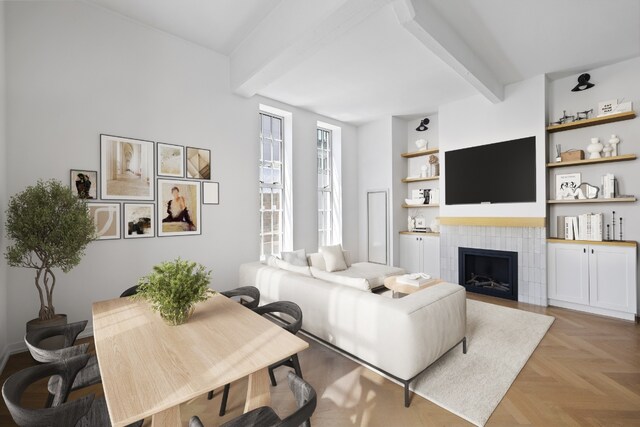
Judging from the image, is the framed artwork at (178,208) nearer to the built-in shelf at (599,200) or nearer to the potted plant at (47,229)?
the potted plant at (47,229)

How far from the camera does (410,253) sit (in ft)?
19.2

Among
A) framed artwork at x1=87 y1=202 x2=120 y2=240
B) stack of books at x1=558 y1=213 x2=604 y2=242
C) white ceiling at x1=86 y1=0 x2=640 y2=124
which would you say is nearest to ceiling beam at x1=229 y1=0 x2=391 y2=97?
white ceiling at x1=86 y1=0 x2=640 y2=124

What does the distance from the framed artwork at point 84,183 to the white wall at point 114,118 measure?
72mm

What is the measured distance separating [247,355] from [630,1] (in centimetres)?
447

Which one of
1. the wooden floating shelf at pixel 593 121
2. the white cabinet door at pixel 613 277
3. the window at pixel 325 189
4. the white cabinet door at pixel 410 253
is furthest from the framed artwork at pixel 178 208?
the white cabinet door at pixel 613 277

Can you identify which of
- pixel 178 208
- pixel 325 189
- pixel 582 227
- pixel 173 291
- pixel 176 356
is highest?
pixel 325 189

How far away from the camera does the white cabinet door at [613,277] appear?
11.4 feet

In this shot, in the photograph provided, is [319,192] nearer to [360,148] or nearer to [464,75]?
[360,148]

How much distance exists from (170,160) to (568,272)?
5.57 meters

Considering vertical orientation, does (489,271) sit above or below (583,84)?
below

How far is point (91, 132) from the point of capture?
304 cm

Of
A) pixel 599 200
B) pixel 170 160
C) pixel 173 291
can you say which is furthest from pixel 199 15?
pixel 599 200

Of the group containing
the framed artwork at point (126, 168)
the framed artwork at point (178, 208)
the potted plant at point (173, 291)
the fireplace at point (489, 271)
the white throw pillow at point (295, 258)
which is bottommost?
the fireplace at point (489, 271)

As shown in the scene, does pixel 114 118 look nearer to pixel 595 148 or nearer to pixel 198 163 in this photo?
pixel 198 163
